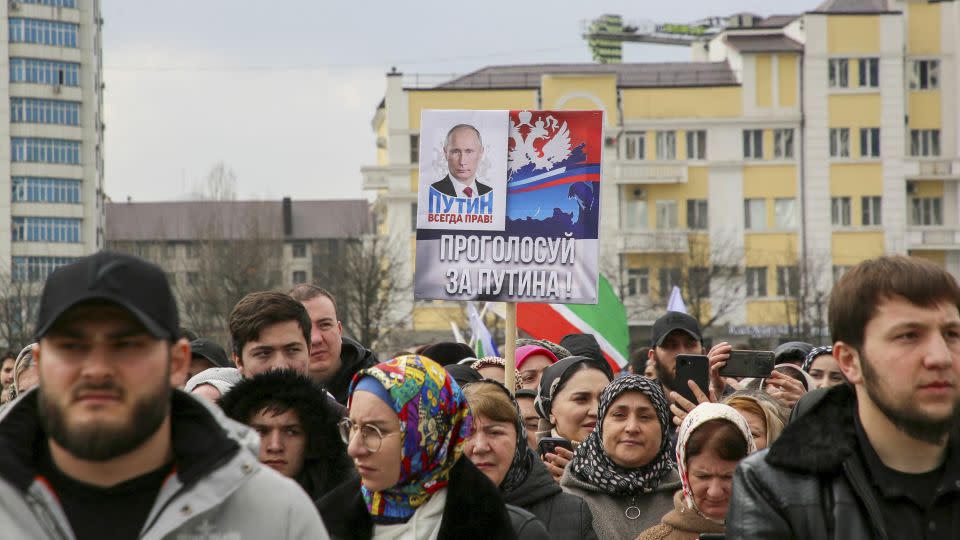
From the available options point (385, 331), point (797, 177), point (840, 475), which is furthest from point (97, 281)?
point (797, 177)

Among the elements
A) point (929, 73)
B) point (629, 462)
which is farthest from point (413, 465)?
point (929, 73)

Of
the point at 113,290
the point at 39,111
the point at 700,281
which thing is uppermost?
the point at 39,111

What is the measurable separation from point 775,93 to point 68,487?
68867 mm

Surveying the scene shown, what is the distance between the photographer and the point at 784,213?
2788 inches

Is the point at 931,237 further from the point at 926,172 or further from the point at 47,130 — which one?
the point at 47,130

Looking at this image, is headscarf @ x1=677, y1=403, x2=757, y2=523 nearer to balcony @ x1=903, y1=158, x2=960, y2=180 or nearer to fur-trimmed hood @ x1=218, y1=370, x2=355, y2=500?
fur-trimmed hood @ x1=218, y1=370, x2=355, y2=500

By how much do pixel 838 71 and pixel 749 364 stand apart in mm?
64960

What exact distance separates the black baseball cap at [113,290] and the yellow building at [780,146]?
6560 cm

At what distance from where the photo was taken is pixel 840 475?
3.77m

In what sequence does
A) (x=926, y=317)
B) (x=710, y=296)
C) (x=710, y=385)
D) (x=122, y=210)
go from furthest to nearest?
(x=122, y=210) < (x=710, y=296) < (x=710, y=385) < (x=926, y=317)

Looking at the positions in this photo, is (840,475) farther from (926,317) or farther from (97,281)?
(97,281)

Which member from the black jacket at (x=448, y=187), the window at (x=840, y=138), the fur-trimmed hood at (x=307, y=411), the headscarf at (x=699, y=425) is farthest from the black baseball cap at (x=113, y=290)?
the window at (x=840, y=138)

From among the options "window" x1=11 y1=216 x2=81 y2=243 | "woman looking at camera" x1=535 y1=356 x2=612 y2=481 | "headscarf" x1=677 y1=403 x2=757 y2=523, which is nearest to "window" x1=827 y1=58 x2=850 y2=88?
"window" x1=11 y1=216 x2=81 y2=243

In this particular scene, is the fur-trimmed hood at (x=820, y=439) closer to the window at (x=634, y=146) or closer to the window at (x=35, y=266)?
the window at (x=634, y=146)
